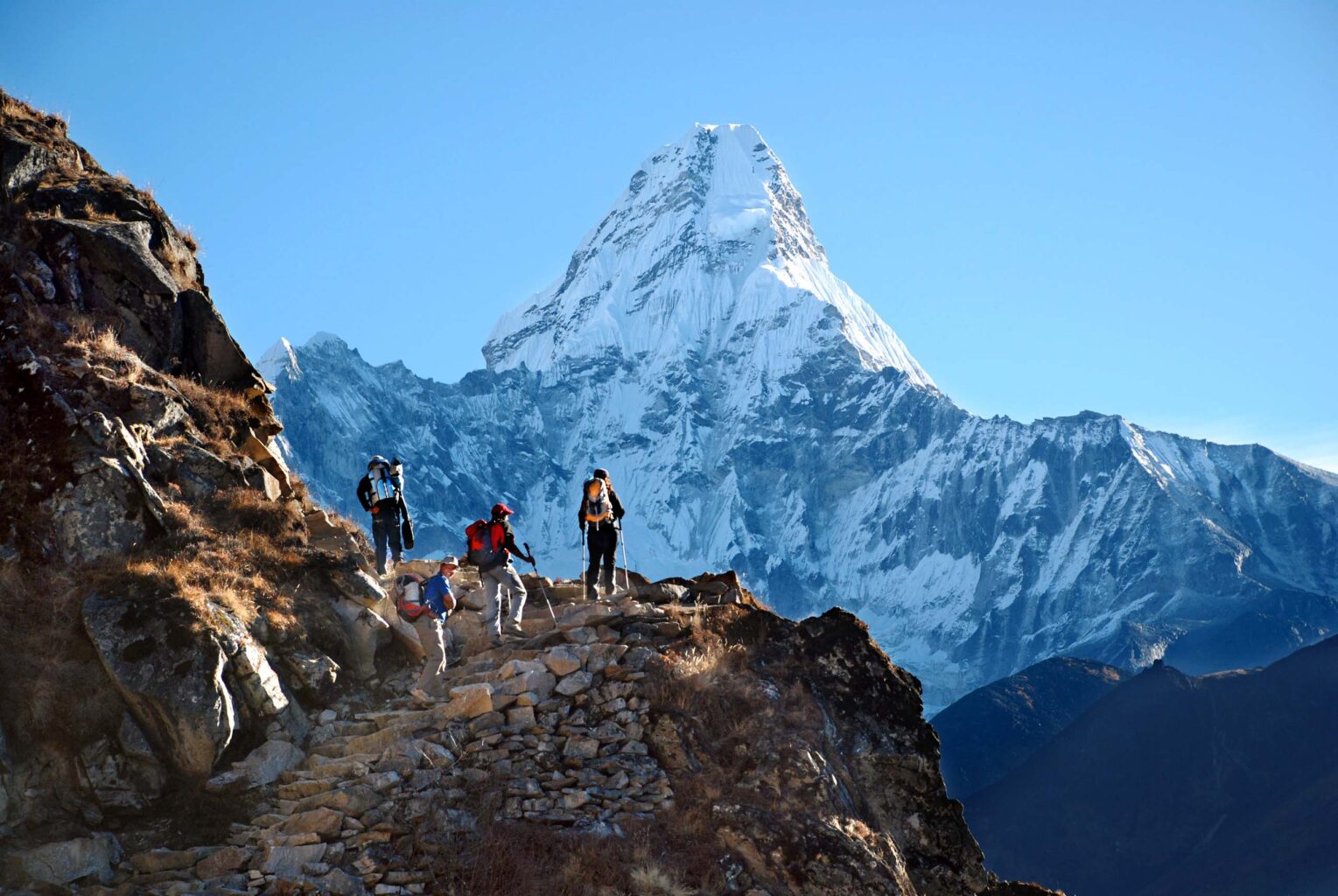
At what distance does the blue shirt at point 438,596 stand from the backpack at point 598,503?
308cm

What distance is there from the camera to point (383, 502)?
23438 millimetres

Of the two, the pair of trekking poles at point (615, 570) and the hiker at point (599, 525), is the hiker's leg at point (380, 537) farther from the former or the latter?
the hiker at point (599, 525)

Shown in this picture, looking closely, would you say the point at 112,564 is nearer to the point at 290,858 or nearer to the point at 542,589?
the point at 290,858

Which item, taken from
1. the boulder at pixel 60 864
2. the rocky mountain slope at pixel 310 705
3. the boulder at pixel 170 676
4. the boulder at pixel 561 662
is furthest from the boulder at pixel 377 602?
the boulder at pixel 60 864

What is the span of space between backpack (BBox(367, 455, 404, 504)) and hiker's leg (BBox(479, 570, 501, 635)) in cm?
387

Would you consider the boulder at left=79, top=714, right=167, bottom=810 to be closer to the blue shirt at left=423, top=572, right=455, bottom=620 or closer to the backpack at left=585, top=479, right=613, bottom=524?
the blue shirt at left=423, top=572, right=455, bottom=620

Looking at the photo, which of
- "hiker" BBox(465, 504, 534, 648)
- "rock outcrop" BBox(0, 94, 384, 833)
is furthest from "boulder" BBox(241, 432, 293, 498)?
"hiker" BBox(465, 504, 534, 648)

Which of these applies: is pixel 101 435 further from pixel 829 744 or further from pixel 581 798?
pixel 829 744

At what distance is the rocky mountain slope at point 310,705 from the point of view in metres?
14.8

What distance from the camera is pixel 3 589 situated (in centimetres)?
1633

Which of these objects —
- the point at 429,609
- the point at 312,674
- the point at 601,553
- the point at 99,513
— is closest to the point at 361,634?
the point at 429,609

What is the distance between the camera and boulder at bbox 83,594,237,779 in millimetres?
15398

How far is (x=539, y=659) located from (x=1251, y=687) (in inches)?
6087

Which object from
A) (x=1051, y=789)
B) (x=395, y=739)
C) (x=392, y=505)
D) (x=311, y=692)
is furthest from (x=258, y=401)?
(x=1051, y=789)
